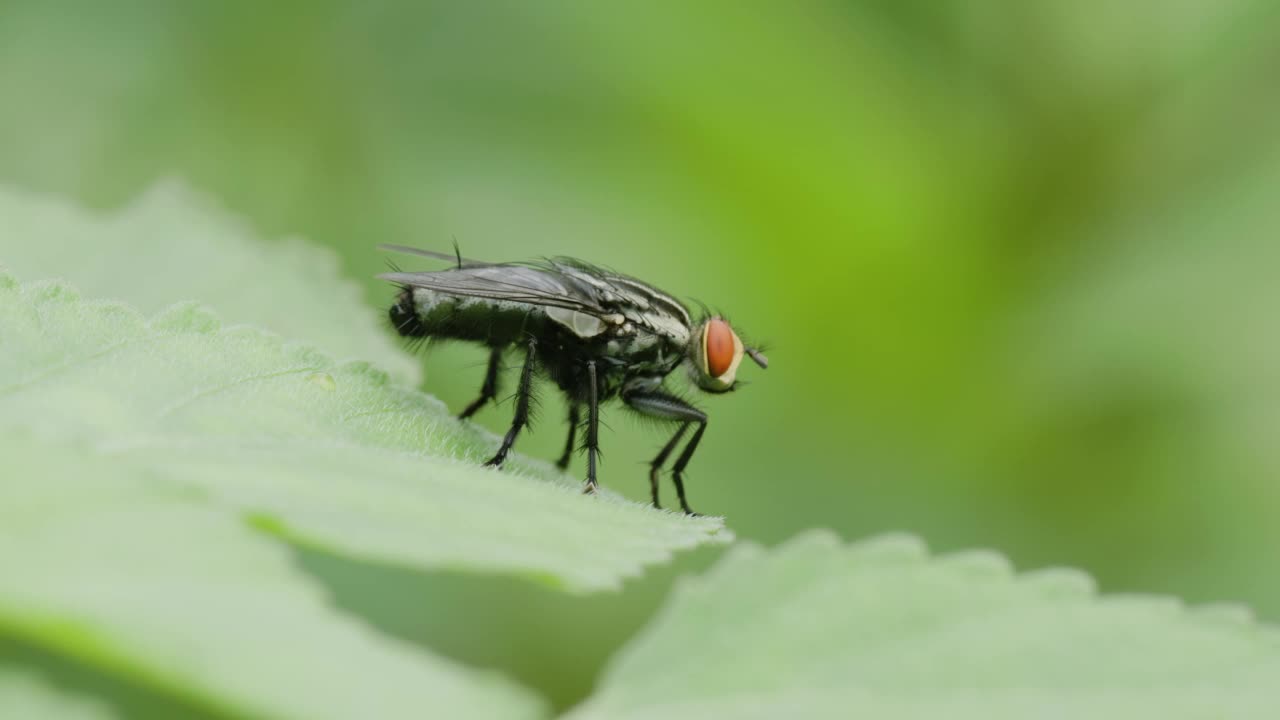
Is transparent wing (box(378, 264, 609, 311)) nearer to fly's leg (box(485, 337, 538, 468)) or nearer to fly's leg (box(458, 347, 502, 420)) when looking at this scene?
fly's leg (box(485, 337, 538, 468))

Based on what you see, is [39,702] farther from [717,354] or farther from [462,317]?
[717,354]

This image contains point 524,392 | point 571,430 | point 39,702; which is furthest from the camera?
point 571,430

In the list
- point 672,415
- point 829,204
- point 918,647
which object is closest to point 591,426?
point 672,415

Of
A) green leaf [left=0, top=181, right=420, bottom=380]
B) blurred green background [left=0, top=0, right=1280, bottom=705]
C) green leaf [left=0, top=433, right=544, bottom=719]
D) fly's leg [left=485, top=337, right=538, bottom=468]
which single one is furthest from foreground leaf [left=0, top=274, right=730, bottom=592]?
blurred green background [left=0, top=0, right=1280, bottom=705]

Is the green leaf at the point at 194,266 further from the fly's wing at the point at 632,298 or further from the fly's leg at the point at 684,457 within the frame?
the fly's leg at the point at 684,457

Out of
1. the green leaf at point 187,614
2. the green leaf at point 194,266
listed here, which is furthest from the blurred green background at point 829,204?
the green leaf at point 187,614

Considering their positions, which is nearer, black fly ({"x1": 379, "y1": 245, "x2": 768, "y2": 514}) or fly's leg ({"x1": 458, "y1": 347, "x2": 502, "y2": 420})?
black fly ({"x1": 379, "y1": 245, "x2": 768, "y2": 514})

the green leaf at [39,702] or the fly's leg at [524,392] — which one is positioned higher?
the green leaf at [39,702]
